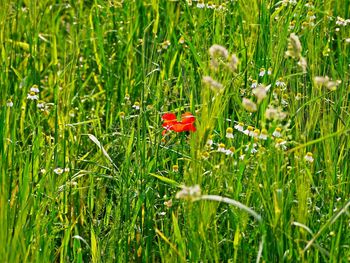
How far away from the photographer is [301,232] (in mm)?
2518

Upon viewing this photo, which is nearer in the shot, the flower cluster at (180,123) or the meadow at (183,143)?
the meadow at (183,143)

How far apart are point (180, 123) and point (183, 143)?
173 mm

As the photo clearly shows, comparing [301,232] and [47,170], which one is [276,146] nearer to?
[301,232]

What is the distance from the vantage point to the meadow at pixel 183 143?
259 cm

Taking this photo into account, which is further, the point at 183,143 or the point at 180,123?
the point at 183,143

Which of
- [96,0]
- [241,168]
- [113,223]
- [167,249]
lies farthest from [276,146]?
[96,0]

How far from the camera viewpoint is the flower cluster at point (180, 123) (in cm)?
298

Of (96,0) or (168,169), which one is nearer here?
(168,169)

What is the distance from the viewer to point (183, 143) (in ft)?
10.5

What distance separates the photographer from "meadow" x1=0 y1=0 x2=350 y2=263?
2592 mm

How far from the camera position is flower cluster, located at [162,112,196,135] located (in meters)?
A: 2.98

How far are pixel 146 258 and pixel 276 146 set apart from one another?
628 mm

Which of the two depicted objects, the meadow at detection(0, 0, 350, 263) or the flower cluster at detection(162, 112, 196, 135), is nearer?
the meadow at detection(0, 0, 350, 263)

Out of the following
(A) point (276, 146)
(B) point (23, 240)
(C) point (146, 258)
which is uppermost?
(A) point (276, 146)
